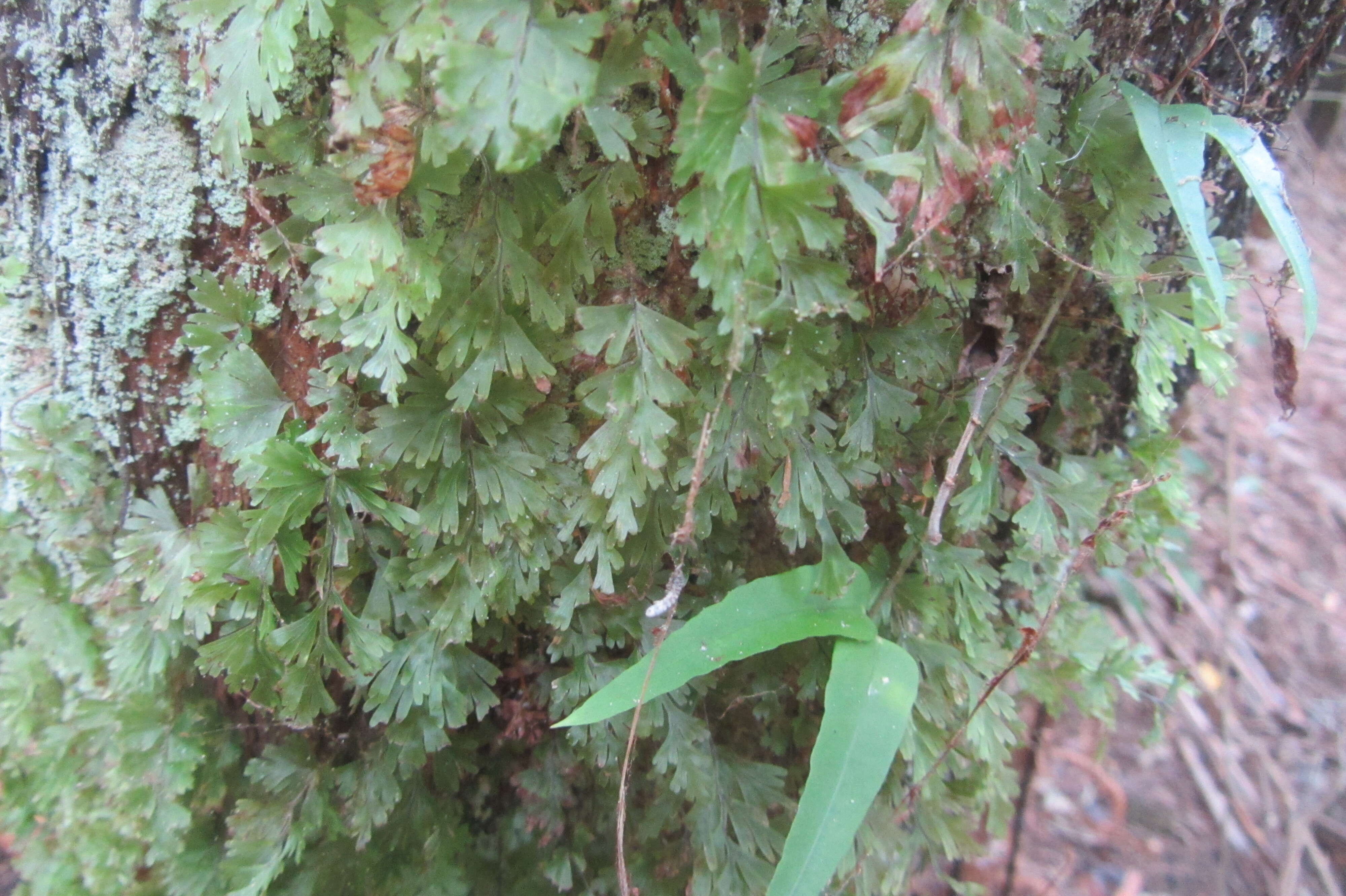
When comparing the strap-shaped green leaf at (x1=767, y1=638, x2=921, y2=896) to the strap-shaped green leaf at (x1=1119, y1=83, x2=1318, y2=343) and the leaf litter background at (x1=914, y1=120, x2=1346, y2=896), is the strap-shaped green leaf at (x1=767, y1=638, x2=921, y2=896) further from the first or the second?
the leaf litter background at (x1=914, y1=120, x2=1346, y2=896)

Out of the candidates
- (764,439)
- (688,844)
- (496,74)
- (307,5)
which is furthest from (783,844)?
(307,5)

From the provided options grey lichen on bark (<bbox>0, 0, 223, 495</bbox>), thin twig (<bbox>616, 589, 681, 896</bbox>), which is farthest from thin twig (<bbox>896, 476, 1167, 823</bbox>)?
grey lichen on bark (<bbox>0, 0, 223, 495</bbox>)

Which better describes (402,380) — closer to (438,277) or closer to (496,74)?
(438,277)

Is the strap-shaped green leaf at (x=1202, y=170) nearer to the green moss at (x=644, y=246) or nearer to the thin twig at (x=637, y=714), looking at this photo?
the green moss at (x=644, y=246)

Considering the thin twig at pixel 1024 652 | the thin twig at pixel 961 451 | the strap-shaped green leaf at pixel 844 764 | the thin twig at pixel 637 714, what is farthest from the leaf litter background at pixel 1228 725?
the thin twig at pixel 637 714

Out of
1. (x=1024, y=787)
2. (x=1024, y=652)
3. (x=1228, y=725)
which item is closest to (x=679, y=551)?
(x=1024, y=652)

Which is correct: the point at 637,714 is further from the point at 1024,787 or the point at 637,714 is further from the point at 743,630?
the point at 1024,787
